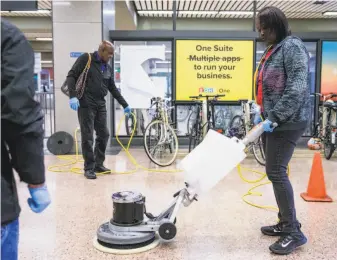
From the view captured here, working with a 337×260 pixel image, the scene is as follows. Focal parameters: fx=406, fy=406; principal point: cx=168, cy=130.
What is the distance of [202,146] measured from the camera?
2.54 metres

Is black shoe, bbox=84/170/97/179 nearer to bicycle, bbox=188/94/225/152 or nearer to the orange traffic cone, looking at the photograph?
bicycle, bbox=188/94/225/152

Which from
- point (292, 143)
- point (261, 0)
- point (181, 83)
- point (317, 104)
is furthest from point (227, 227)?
point (261, 0)

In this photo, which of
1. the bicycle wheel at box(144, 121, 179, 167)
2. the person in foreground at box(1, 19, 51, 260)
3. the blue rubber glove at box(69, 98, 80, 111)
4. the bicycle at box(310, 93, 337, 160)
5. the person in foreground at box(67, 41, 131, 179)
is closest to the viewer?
the person in foreground at box(1, 19, 51, 260)

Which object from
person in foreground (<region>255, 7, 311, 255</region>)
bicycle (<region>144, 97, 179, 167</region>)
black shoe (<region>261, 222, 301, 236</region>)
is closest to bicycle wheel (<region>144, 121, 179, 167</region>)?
bicycle (<region>144, 97, 179, 167</region>)

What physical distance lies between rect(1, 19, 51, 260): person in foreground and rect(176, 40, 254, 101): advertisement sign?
6.02 meters

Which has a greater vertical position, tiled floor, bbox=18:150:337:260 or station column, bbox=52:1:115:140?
station column, bbox=52:1:115:140

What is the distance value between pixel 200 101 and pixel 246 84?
4.20ft

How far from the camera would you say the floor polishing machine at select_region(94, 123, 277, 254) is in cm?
246

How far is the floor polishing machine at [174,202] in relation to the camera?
2.46 metres

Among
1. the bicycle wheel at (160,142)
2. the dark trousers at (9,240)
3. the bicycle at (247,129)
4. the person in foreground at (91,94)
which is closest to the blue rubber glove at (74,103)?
the person in foreground at (91,94)

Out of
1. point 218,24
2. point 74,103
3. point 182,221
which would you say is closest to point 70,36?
point 74,103

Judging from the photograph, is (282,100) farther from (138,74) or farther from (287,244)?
(138,74)

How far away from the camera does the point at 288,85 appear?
2480mm

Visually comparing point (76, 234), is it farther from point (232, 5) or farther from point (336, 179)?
point (232, 5)
